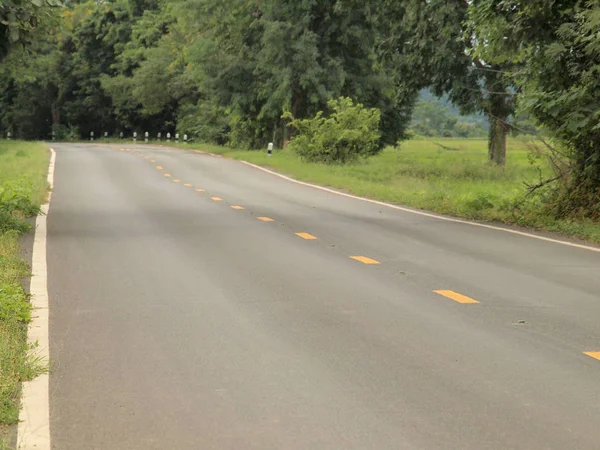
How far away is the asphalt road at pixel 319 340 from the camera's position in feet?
17.5

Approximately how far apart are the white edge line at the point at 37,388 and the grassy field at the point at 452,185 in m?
8.24

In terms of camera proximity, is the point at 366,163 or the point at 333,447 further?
the point at 366,163

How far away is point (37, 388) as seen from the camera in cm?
602

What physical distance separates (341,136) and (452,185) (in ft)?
25.9

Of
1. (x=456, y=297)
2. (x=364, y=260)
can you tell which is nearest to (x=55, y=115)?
(x=364, y=260)

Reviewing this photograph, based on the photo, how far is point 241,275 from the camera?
35.1ft

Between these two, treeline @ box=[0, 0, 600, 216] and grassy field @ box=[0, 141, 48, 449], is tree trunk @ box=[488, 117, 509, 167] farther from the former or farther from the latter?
grassy field @ box=[0, 141, 48, 449]

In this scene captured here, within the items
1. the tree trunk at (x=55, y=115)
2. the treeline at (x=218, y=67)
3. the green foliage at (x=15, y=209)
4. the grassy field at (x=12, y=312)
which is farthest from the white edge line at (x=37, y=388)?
the tree trunk at (x=55, y=115)

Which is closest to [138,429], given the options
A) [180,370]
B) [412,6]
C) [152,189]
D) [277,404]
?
[277,404]

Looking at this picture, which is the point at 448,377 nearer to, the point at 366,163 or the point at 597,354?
the point at 597,354

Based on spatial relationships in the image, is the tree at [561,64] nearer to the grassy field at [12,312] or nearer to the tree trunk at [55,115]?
the grassy field at [12,312]

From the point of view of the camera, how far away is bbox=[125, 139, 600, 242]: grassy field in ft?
58.6

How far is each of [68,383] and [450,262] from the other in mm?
6690

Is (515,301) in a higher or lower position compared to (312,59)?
lower
